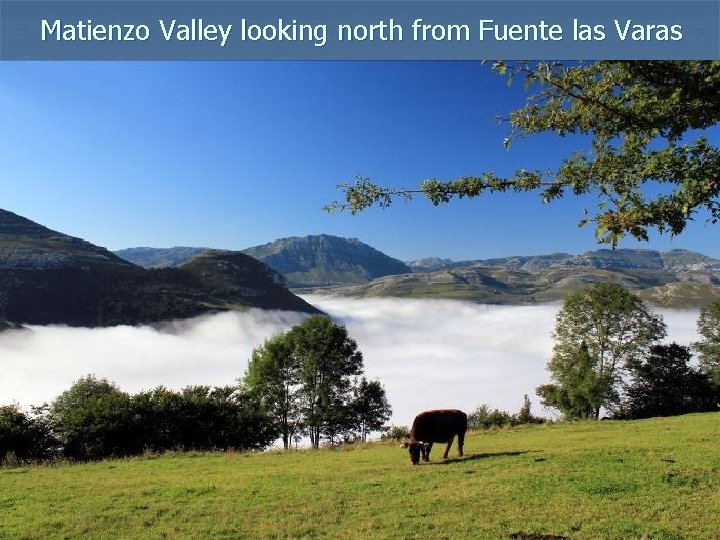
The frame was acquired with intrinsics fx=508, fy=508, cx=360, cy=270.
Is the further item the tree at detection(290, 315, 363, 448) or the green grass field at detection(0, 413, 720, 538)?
the tree at detection(290, 315, 363, 448)

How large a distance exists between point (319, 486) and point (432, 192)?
15642mm

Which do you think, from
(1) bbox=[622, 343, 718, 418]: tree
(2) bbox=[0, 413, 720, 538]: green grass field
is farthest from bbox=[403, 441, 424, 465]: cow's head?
(1) bbox=[622, 343, 718, 418]: tree

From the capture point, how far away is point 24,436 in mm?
39906

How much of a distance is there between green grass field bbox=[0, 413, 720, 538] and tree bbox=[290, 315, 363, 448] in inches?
1414

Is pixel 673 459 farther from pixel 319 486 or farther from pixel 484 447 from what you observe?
pixel 319 486

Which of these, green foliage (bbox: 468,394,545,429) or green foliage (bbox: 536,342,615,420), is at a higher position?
green foliage (bbox: 536,342,615,420)

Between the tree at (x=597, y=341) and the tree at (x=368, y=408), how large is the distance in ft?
75.7

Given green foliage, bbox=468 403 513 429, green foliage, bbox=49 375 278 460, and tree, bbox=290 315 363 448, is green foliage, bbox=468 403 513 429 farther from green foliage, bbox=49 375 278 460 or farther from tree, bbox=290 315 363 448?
green foliage, bbox=49 375 278 460

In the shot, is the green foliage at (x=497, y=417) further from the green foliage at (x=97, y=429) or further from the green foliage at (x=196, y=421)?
the green foliage at (x=97, y=429)

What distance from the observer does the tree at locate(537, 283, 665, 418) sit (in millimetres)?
59438

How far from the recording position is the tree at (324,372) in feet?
216

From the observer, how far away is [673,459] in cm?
2261

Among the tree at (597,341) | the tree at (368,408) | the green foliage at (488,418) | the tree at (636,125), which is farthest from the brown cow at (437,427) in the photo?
the tree at (368,408)

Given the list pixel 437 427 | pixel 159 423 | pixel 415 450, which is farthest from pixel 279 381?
pixel 415 450
